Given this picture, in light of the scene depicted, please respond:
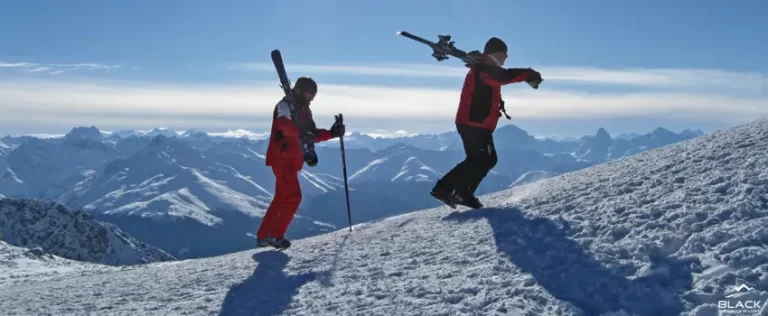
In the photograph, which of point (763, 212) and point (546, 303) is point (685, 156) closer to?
point (763, 212)

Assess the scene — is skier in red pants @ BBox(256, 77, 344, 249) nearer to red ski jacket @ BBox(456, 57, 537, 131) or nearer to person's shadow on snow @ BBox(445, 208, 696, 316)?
red ski jacket @ BBox(456, 57, 537, 131)

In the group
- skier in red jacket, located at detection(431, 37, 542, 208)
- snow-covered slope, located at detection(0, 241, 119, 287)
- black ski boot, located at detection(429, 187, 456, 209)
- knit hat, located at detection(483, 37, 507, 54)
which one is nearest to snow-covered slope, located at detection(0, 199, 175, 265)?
snow-covered slope, located at detection(0, 241, 119, 287)

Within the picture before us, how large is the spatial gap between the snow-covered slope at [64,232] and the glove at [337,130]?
197ft

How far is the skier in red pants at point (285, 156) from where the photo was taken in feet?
31.9

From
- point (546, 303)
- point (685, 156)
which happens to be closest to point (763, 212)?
point (546, 303)

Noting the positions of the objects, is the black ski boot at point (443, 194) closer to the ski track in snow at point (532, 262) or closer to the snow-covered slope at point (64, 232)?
the ski track in snow at point (532, 262)

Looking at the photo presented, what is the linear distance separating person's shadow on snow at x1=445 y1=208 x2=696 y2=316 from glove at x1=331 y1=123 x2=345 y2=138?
146 inches

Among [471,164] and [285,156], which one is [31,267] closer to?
[285,156]

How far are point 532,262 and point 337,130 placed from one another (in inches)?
194

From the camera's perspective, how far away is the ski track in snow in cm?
546

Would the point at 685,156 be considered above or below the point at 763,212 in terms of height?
above

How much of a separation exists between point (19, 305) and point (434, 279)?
6.24 m

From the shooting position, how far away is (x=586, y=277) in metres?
5.85

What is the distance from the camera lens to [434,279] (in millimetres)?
6719
